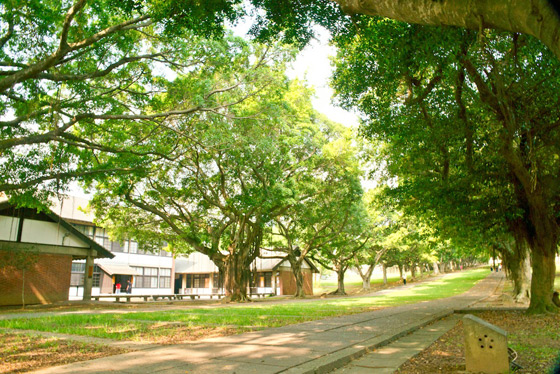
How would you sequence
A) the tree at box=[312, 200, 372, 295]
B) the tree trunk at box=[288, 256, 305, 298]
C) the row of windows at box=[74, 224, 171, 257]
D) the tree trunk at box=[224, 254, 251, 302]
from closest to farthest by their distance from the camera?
the tree trunk at box=[224, 254, 251, 302]
the tree at box=[312, 200, 372, 295]
the row of windows at box=[74, 224, 171, 257]
the tree trunk at box=[288, 256, 305, 298]

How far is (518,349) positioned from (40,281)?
23.1m

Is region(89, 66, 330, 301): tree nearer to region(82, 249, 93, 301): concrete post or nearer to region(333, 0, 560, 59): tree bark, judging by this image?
region(82, 249, 93, 301): concrete post

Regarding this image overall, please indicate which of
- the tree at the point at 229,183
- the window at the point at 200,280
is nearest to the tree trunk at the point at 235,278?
the tree at the point at 229,183

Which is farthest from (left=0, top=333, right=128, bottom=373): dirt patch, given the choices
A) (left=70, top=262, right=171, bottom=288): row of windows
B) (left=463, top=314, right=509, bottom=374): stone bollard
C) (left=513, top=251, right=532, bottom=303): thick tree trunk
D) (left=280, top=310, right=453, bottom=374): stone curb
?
(left=70, top=262, right=171, bottom=288): row of windows

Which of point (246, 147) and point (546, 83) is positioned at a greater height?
point (246, 147)

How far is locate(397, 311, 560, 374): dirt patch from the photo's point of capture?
582cm

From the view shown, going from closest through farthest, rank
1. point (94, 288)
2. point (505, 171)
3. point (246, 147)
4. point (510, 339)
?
point (510, 339)
point (505, 171)
point (246, 147)
point (94, 288)

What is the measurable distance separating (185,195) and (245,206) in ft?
17.0

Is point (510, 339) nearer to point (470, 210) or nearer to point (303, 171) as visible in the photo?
point (470, 210)

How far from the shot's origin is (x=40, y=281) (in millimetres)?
21516

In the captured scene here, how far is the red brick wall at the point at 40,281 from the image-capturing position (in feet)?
66.3

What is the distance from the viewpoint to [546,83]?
10.1 metres

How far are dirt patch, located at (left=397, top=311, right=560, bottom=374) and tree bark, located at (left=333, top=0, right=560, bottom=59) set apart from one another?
12.6ft

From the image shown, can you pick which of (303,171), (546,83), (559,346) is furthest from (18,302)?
(546,83)
